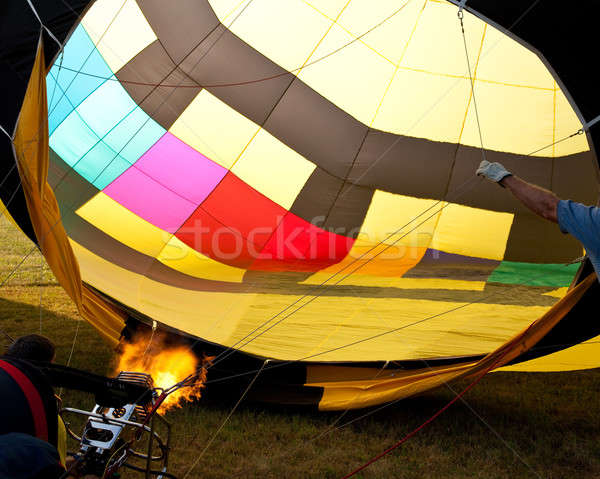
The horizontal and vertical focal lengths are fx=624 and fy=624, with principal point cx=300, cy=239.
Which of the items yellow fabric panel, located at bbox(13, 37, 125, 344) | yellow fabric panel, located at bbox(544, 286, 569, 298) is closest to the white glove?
yellow fabric panel, located at bbox(13, 37, 125, 344)

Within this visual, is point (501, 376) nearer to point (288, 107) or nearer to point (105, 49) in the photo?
point (288, 107)

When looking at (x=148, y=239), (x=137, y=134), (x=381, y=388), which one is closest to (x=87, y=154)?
(x=137, y=134)

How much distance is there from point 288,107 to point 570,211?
2585 millimetres

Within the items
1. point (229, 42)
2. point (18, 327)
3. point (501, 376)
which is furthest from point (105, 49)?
point (501, 376)

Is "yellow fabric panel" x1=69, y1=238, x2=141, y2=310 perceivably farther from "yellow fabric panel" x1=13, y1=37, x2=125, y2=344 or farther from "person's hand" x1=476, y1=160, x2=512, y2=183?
"person's hand" x1=476, y1=160, x2=512, y2=183

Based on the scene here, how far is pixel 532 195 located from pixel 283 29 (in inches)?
101

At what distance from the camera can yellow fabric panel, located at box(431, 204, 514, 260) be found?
418 cm

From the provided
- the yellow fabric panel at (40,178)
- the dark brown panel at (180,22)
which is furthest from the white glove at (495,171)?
the dark brown panel at (180,22)

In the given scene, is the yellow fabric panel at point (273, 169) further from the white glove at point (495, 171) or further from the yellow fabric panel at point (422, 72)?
the white glove at point (495, 171)

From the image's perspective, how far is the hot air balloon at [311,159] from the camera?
3.72m

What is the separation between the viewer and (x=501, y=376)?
3477mm

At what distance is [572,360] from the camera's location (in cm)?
281

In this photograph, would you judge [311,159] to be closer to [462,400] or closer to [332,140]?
[332,140]

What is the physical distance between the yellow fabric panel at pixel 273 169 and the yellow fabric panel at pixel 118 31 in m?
0.94
